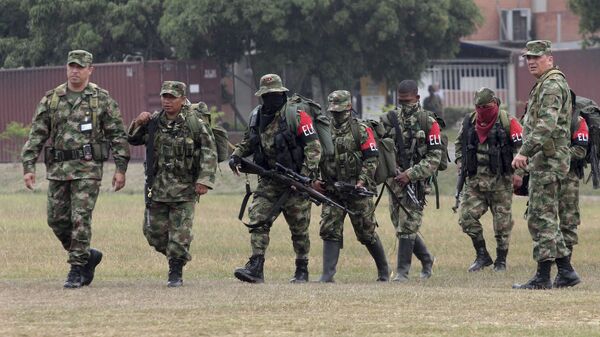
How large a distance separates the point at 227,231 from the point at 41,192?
454 inches

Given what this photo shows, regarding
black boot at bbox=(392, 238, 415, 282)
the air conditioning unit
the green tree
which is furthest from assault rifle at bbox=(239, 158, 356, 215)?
the air conditioning unit

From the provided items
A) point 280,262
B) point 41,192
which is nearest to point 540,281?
point 280,262

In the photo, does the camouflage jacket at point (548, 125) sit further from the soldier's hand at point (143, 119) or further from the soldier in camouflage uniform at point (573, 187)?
the soldier's hand at point (143, 119)

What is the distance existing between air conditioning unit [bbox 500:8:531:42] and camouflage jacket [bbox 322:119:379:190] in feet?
147

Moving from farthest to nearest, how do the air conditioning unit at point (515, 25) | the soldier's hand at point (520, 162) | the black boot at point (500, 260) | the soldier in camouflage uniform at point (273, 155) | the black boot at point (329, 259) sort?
the air conditioning unit at point (515, 25), the black boot at point (500, 260), the black boot at point (329, 259), the soldier in camouflage uniform at point (273, 155), the soldier's hand at point (520, 162)

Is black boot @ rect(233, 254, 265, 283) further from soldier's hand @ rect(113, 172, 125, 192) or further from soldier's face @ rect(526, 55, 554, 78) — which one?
soldier's face @ rect(526, 55, 554, 78)

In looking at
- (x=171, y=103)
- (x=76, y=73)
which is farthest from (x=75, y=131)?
(x=171, y=103)

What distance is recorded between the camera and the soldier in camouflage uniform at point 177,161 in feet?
43.3

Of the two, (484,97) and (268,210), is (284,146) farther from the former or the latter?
(484,97)

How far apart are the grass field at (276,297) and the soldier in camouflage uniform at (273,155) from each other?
1.59ft

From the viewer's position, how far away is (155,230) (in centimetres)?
1339

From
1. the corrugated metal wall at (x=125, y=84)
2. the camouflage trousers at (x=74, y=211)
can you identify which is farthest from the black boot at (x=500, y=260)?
the corrugated metal wall at (x=125, y=84)

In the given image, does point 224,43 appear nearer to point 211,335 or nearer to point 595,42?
point 595,42

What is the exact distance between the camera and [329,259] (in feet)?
47.5
